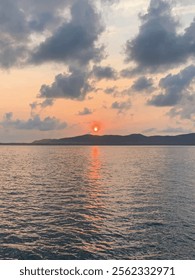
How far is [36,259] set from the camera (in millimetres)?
29328

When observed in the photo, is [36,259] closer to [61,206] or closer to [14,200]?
[61,206]

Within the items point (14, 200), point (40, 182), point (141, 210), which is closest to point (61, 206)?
point (14, 200)

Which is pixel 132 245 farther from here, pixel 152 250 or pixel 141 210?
pixel 141 210

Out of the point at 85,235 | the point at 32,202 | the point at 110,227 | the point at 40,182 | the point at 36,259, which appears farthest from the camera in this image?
the point at 40,182

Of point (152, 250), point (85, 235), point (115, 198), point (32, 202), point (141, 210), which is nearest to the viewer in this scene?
point (152, 250)

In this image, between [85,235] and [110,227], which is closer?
[85,235]

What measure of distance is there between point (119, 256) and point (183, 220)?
16857 millimetres

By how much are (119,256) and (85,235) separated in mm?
7422

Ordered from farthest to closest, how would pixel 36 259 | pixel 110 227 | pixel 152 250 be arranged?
pixel 110 227, pixel 152 250, pixel 36 259

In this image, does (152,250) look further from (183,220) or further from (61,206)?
(61,206)

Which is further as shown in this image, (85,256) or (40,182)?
(40,182)

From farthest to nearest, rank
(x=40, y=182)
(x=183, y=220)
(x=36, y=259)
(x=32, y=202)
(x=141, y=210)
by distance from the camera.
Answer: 1. (x=40, y=182)
2. (x=32, y=202)
3. (x=141, y=210)
4. (x=183, y=220)
5. (x=36, y=259)

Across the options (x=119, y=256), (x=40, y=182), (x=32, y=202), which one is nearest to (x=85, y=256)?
(x=119, y=256)

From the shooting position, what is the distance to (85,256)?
98.4 ft
